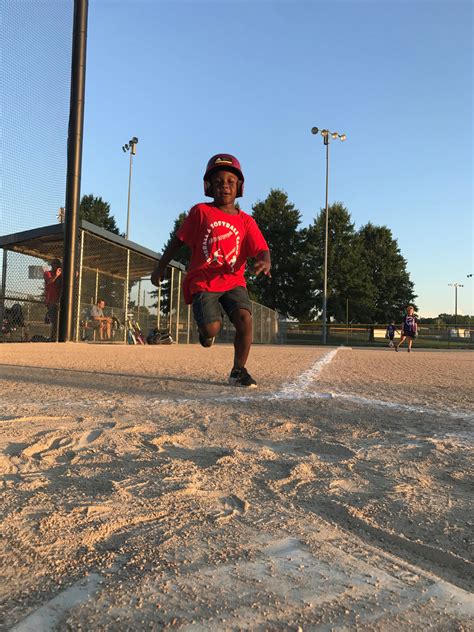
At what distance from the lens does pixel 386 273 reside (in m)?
44.4

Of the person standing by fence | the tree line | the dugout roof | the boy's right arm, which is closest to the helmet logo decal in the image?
the boy's right arm

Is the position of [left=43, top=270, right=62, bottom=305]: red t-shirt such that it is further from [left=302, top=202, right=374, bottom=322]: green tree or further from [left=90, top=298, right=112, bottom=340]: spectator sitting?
[left=302, top=202, right=374, bottom=322]: green tree

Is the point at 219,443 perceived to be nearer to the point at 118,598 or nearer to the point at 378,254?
the point at 118,598

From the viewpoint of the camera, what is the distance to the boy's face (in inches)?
160

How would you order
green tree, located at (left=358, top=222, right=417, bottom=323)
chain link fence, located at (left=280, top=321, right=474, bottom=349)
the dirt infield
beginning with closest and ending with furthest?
the dirt infield → chain link fence, located at (left=280, top=321, right=474, bottom=349) → green tree, located at (left=358, top=222, right=417, bottom=323)

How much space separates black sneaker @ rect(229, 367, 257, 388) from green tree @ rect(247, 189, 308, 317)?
37343mm

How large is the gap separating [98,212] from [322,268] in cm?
2233

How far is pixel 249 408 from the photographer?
9.07 feet

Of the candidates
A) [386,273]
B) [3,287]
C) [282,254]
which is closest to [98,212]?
[282,254]

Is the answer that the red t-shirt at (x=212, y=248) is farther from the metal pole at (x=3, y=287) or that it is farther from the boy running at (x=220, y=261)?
the metal pole at (x=3, y=287)

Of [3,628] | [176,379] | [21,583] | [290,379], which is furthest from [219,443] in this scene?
[290,379]

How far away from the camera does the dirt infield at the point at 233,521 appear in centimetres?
79

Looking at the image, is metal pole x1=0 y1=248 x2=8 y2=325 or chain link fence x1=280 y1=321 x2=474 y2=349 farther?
chain link fence x1=280 y1=321 x2=474 y2=349

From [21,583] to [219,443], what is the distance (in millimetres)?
1112
